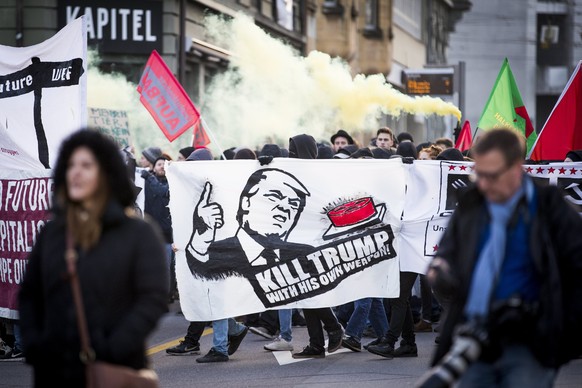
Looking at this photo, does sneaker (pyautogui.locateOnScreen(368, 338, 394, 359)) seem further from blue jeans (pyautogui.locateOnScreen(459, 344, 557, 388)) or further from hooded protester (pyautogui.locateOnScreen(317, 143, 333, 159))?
blue jeans (pyautogui.locateOnScreen(459, 344, 557, 388))

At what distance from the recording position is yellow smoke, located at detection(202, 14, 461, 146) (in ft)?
88.5

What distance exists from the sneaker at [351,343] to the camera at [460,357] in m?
6.38

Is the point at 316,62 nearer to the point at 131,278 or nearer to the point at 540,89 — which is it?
the point at 131,278

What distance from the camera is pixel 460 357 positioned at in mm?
4719

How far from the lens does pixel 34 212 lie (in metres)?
10.6

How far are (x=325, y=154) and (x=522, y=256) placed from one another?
920cm

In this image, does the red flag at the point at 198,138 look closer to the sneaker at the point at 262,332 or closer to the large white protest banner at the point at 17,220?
the sneaker at the point at 262,332

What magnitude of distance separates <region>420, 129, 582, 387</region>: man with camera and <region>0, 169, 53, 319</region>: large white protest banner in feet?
20.0

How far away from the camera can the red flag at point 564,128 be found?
1267 centimetres

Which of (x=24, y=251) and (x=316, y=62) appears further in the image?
(x=316, y=62)

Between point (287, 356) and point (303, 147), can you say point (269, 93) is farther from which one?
point (287, 356)

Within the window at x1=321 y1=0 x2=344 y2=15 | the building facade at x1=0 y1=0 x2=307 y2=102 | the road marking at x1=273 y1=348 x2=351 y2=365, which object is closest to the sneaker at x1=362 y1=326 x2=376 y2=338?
the road marking at x1=273 y1=348 x2=351 y2=365

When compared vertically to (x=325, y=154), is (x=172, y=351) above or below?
below

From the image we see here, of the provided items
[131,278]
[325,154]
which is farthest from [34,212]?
[131,278]
